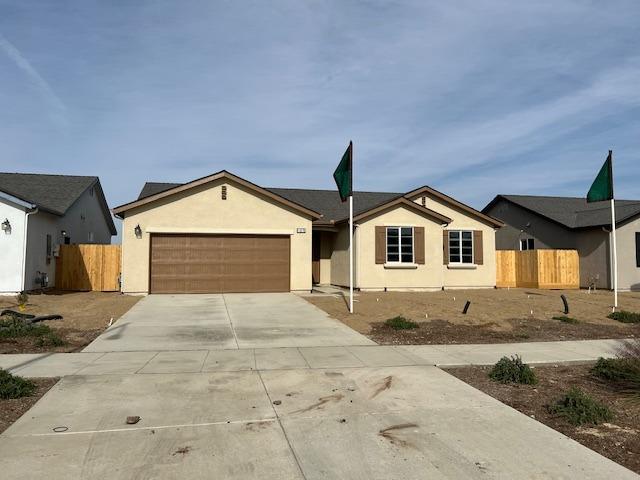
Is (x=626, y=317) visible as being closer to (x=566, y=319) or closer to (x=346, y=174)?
(x=566, y=319)

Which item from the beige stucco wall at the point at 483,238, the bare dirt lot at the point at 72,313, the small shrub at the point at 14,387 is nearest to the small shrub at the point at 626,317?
the beige stucco wall at the point at 483,238

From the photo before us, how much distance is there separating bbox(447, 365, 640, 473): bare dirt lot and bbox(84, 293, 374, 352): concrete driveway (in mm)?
3358

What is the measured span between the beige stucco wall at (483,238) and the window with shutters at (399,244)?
7.86 feet

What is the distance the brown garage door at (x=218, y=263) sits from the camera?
719 inches

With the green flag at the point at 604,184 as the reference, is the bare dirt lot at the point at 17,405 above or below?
below

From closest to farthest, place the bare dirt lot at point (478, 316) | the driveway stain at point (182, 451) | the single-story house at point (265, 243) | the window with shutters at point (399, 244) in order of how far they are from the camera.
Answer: the driveway stain at point (182, 451)
the bare dirt lot at point (478, 316)
the single-story house at point (265, 243)
the window with shutters at point (399, 244)

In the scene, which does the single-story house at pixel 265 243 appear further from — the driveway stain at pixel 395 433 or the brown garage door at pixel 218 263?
the driveway stain at pixel 395 433

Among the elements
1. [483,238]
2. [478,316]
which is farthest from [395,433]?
[483,238]

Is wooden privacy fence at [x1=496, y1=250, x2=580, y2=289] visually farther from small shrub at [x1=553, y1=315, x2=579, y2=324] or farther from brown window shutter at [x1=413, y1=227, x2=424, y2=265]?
small shrub at [x1=553, y1=315, x2=579, y2=324]

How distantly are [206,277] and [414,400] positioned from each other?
13.5 meters

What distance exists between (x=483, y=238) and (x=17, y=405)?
20408 mm

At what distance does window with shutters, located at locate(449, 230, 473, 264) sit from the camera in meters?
22.6

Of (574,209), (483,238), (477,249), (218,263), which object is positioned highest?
(574,209)

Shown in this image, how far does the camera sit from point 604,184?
16016 mm
